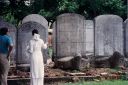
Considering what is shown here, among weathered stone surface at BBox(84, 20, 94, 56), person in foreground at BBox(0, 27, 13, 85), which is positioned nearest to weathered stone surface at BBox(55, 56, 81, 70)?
weathered stone surface at BBox(84, 20, 94, 56)

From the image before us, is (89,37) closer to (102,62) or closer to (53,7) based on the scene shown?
(102,62)

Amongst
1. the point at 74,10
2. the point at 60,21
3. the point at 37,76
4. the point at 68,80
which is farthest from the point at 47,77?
the point at 74,10

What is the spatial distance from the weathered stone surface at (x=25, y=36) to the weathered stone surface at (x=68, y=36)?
2.07 ft

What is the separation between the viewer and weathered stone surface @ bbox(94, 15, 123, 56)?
62.4 feet

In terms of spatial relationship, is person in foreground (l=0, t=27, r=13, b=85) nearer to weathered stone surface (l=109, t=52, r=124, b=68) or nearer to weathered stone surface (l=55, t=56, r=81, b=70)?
weathered stone surface (l=55, t=56, r=81, b=70)

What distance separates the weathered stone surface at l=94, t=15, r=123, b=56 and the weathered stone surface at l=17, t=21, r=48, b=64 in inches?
88.8

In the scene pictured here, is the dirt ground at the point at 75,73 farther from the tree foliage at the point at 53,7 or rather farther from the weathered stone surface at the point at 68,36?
the tree foliage at the point at 53,7

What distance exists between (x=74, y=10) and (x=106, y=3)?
165 centimetres

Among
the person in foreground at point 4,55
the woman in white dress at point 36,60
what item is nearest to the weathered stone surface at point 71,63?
the woman in white dress at point 36,60

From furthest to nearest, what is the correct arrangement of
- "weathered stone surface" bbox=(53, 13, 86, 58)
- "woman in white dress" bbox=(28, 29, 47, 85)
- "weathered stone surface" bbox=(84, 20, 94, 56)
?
1. "weathered stone surface" bbox=(84, 20, 94, 56)
2. "weathered stone surface" bbox=(53, 13, 86, 58)
3. "woman in white dress" bbox=(28, 29, 47, 85)

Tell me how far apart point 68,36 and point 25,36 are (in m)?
1.65

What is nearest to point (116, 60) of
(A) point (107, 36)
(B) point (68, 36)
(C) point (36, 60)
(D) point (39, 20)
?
(A) point (107, 36)

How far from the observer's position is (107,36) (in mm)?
19047

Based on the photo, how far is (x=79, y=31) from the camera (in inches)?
Result: 730
